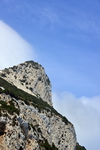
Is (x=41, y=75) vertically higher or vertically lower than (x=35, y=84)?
higher

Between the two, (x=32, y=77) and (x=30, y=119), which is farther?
(x=32, y=77)

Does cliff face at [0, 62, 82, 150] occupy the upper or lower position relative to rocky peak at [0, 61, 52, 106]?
lower

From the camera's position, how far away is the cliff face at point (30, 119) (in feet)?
128

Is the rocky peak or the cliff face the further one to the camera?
the rocky peak

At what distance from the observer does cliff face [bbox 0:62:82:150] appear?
1542 inches

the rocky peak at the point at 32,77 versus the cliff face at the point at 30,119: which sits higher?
the rocky peak at the point at 32,77

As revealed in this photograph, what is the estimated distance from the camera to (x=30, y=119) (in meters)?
63.7

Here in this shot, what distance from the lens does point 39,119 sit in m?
68.0

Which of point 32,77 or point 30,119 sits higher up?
point 32,77

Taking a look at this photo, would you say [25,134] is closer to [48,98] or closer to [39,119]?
[39,119]

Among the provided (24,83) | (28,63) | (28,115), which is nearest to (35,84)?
(24,83)

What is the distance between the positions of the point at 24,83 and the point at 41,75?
1809 centimetres

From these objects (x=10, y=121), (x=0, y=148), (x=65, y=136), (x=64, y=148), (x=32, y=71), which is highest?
(x=32, y=71)

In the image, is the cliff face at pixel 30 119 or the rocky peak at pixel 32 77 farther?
the rocky peak at pixel 32 77
